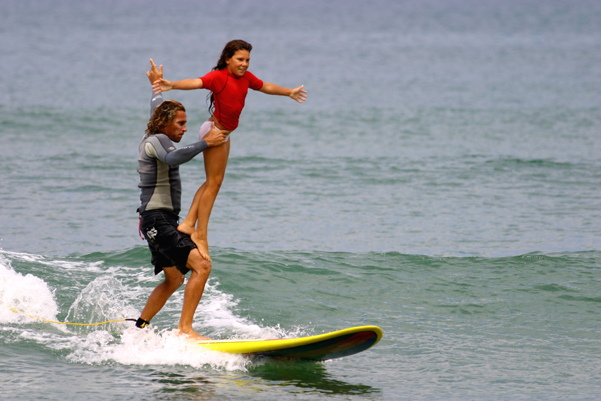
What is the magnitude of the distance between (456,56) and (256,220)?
49373 mm

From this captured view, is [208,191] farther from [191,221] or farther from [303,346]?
[303,346]

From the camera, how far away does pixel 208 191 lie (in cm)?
722

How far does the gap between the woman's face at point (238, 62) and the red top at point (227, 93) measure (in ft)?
0.18

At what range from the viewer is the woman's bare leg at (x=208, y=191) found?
7.12 meters

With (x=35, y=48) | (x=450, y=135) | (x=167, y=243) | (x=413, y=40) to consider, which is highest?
(x=413, y=40)

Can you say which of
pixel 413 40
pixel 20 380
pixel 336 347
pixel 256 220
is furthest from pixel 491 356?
pixel 413 40

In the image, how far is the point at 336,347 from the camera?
23.2 feet

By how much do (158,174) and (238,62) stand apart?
1300 millimetres

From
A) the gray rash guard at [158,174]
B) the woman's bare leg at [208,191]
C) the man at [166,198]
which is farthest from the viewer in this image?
the woman's bare leg at [208,191]

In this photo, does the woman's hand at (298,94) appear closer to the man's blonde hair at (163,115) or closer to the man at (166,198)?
the man at (166,198)

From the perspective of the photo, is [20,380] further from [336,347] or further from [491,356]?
[491,356]

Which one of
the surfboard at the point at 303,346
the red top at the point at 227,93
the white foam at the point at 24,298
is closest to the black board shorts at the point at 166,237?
the surfboard at the point at 303,346

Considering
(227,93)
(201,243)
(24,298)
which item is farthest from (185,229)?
(24,298)

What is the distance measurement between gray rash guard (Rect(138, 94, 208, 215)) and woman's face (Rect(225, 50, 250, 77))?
79 centimetres
